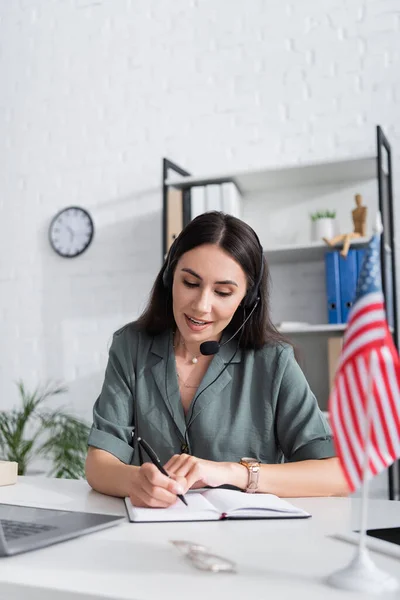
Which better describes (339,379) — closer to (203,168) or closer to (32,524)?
(32,524)

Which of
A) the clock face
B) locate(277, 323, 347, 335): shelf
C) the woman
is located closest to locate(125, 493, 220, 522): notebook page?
the woman

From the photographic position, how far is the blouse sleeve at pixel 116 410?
143 centimetres

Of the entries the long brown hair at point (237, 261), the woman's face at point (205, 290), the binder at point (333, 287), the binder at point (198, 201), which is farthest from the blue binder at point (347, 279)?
the woman's face at point (205, 290)

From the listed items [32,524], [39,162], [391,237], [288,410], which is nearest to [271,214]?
[391,237]

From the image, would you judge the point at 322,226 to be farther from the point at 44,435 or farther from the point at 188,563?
the point at 188,563

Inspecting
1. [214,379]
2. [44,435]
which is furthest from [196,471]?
[44,435]

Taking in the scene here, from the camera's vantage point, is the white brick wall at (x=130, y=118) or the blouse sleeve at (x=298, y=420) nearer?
the blouse sleeve at (x=298, y=420)

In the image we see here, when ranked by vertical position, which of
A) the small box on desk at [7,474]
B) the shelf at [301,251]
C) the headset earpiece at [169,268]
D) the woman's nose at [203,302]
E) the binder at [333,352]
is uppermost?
the shelf at [301,251]

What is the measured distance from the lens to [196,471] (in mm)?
1135

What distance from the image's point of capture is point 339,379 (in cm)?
72

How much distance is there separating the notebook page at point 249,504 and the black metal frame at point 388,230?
5.15 feet

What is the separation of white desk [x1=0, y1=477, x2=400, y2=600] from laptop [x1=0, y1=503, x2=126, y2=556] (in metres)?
0.01

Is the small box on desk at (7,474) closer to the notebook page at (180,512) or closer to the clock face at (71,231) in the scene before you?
the notebook page at (180,512)

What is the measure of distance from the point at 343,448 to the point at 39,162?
126 inches
